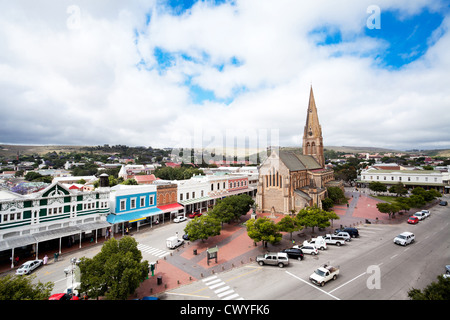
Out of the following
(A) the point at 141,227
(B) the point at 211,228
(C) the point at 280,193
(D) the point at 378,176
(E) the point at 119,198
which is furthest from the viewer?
(D) the point at 378,176

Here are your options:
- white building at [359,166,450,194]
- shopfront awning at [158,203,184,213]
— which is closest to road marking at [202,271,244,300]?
shopfront awning at [158,203,184,213]

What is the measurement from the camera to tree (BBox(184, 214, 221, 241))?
23.4 meters

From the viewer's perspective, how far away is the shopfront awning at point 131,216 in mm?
27750

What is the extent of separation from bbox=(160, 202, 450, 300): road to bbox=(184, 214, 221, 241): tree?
5.45 meters

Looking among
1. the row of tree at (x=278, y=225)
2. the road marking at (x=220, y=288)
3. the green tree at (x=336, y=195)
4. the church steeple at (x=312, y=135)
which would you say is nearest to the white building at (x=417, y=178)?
the church steeple at (x=312, y=135)

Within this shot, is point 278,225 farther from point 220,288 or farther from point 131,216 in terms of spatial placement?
point 131,216

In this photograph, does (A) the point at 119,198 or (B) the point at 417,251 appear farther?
(A) the point at 119,198

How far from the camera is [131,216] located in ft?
96.2

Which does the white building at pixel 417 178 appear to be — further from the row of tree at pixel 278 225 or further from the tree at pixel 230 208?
the tree at pixel 230 208

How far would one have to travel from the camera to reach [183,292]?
16234 millimetres

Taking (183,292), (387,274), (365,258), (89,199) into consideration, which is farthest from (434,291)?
(89,199)

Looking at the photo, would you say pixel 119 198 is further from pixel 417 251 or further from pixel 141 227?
pixel 417 251
